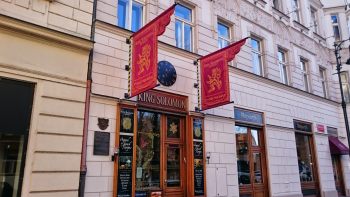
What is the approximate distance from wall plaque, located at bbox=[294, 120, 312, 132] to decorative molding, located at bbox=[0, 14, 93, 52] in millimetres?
10549

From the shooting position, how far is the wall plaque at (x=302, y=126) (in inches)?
585

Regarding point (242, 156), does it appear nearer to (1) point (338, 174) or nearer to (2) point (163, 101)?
(2) point (163, 101)

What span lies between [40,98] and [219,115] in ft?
19.5

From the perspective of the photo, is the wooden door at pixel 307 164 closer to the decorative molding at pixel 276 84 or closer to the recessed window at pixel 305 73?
the decorative molding at pixel 276 84

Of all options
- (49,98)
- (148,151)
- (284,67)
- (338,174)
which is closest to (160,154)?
(148,151)

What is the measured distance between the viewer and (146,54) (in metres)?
7.80

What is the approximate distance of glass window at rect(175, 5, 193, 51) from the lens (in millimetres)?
10742

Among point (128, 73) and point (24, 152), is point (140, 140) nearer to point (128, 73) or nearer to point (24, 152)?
point (128, 73)

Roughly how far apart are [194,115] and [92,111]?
3453mm

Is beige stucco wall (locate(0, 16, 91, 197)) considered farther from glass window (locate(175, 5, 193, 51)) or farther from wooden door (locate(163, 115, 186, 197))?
glass window (locate(175, 5, 193, 51))

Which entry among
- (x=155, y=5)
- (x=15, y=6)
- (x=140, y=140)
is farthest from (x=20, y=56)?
(x=155, y=5)

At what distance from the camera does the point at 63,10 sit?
295 inches

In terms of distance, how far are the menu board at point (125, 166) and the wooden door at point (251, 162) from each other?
15.3ft

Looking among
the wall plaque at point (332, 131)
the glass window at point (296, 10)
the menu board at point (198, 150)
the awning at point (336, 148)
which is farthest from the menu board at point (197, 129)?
the glass window at point (296, 10)
